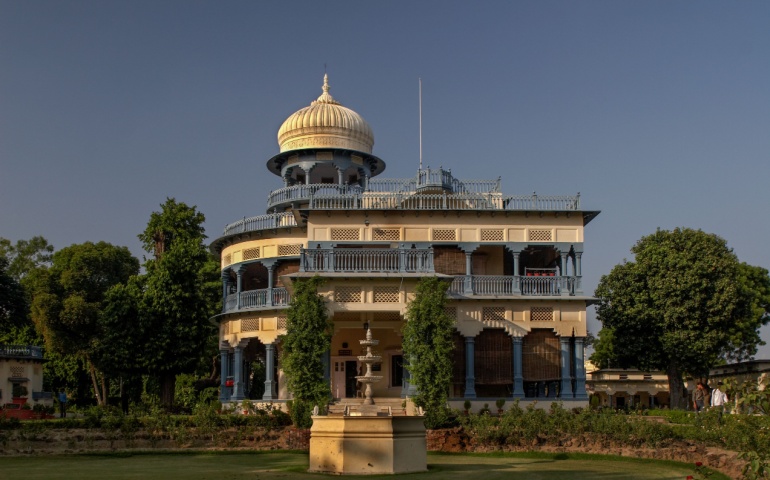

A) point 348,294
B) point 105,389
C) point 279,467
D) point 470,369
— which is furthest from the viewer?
point 105,389

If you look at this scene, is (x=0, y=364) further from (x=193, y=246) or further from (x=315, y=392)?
(x=315, y=392)

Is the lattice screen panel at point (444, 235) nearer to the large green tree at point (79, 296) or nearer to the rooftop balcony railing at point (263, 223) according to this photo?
the rooftop balcony railing at point (263, 223)

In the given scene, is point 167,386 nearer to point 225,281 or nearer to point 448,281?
point 225,281

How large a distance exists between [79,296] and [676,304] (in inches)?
1348

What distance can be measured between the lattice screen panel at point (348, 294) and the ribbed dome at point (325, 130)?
12.6 m

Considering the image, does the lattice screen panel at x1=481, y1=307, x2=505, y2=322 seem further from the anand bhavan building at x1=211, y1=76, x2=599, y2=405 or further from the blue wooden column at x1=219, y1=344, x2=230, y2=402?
the blue wooden column at x1=219, y1=344, x2=230, y2=402

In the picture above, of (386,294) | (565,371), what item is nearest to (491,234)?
(386,294)

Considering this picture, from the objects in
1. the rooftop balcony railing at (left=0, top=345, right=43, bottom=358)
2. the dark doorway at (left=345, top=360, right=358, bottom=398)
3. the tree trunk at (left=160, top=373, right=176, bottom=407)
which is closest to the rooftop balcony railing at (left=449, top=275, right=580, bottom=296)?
the dark doorway at (left=345, top=360, right=358, bottom=398)

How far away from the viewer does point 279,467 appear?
23469mm

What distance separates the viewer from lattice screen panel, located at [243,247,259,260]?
4432 centimetres

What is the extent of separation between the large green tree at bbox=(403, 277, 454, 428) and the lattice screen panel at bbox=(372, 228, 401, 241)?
17.5ft

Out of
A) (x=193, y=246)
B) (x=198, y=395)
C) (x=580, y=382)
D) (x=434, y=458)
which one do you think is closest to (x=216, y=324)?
(x=193, y=246)

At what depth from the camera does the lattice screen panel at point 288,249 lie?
4319 cm

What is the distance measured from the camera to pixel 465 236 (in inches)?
1583
